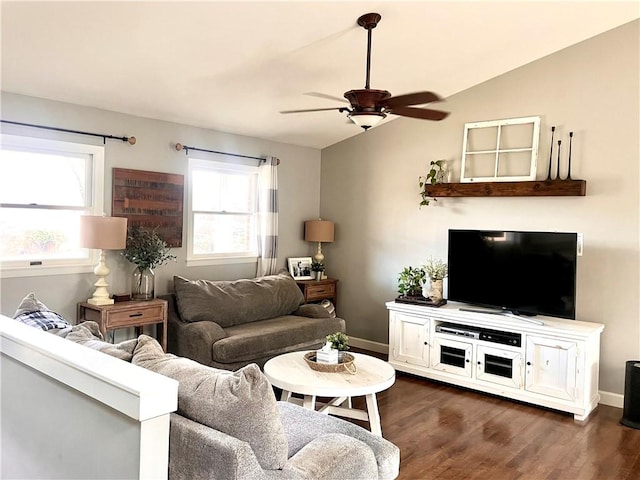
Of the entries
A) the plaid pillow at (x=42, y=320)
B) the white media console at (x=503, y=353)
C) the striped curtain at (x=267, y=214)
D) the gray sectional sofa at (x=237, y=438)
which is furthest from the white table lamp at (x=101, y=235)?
the white media console at (x=503, y=353)

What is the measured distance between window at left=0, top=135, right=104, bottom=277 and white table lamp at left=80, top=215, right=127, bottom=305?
278 mm

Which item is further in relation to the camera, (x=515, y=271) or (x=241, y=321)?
(x=241, y=321)

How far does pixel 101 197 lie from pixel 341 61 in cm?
231

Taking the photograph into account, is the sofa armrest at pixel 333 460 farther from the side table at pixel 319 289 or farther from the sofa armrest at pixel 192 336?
the side table at pixel 319 289

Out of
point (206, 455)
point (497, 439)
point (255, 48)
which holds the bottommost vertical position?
point (497, 439)

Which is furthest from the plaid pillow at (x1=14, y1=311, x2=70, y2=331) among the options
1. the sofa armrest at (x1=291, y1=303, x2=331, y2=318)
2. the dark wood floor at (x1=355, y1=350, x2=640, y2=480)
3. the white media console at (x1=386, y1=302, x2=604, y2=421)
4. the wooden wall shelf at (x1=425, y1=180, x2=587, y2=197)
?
the wooden wall shelf at (x1=425, y1=180, x2=587, y2=197)

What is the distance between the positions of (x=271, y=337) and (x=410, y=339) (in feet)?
4.62

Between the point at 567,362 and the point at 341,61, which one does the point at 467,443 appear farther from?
the point at 341,61

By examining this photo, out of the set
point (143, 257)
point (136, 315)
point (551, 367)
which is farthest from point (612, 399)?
point (143, 257)

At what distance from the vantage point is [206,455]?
1.72 metres

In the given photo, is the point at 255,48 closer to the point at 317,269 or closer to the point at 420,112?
the point at 420,112

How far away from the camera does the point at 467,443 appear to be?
351 cm

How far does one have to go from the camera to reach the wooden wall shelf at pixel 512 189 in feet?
14.5

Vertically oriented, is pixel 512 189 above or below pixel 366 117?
below
